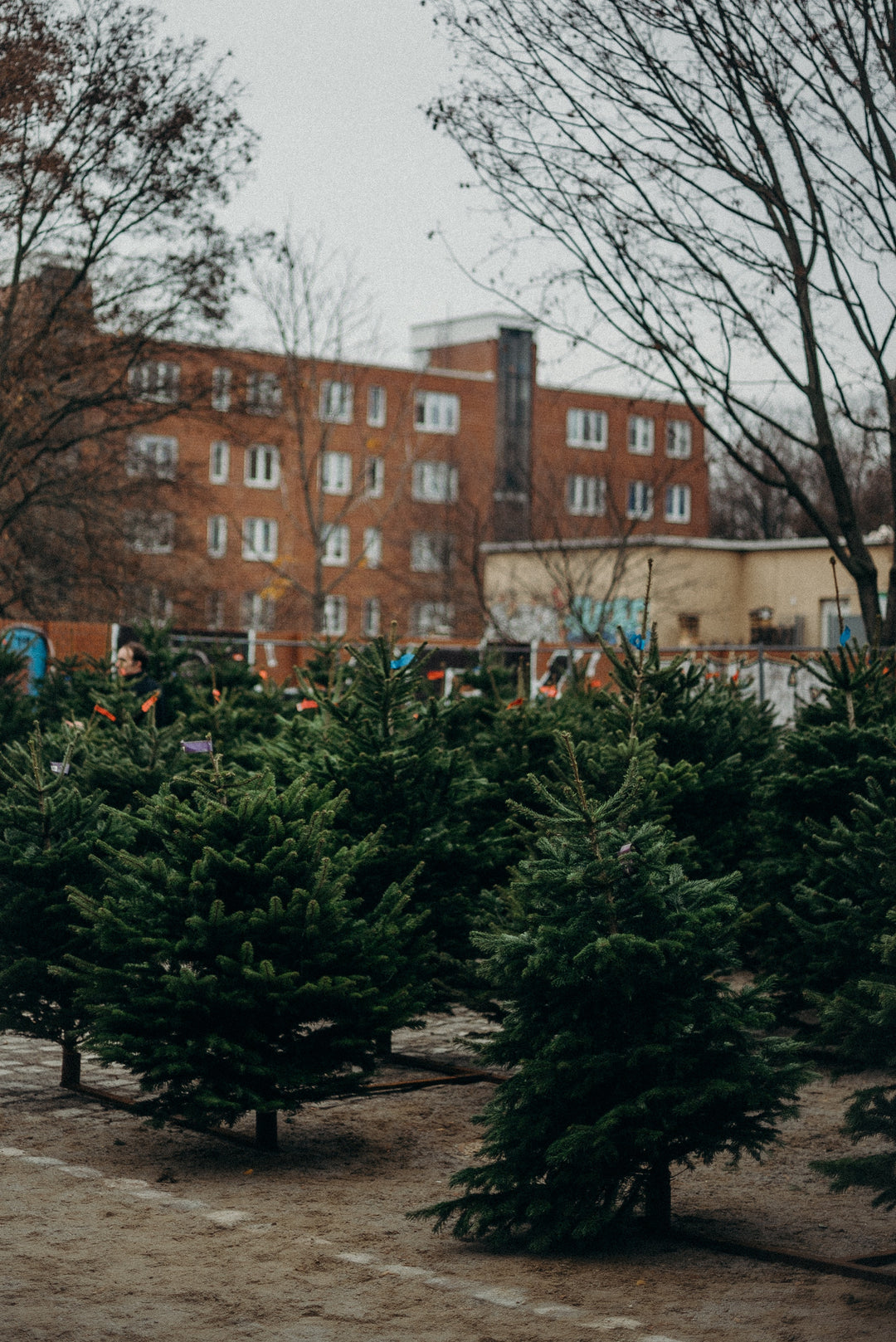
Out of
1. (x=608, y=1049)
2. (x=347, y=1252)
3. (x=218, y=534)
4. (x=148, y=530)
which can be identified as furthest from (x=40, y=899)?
(x=218, y=534)

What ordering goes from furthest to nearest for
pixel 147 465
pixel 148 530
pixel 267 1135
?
pixel 147 465 → pixel 148 530 → pixel 267 1135

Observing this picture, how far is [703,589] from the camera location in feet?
182

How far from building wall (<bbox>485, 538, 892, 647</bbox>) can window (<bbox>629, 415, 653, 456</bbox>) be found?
95.1 ft

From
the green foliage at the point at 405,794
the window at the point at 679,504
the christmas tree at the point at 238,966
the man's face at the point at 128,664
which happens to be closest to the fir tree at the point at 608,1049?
the christmas tree at the point at 238,966

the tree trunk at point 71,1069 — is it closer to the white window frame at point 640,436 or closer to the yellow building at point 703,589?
the yellow building at point 703,589

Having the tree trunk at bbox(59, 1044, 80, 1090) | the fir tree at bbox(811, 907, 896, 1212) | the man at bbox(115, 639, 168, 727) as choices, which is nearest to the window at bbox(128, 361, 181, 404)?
the man at bbox(115, 639, 168, 727)

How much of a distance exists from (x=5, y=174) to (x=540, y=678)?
14.8 meters

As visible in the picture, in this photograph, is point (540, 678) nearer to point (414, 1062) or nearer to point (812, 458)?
point (414, 1062)

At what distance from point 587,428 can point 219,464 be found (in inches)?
793

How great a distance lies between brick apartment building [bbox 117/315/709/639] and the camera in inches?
2454

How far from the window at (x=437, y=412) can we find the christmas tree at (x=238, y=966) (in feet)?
242

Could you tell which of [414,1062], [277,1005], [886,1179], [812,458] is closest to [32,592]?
[414,1062]

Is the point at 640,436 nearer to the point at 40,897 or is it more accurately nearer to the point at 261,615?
the point at 261,615

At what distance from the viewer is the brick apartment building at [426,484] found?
62344 mm
